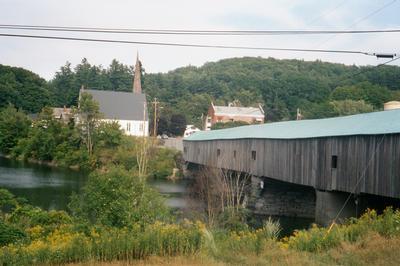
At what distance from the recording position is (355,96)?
211 feet

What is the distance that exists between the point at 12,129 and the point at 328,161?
47.8m

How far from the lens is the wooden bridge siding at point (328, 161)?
15903 mm

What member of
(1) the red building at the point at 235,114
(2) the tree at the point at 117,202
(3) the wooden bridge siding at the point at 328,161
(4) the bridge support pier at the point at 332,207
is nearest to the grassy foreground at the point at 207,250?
(2) the tree at the point at 117,202

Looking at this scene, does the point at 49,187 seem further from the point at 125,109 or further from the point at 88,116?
the point at 125,109

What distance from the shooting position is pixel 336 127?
20.7 meters

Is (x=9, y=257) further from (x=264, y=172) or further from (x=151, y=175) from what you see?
(x=151, y=175)

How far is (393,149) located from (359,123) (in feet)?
11.9

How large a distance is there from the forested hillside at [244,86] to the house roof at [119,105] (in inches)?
189

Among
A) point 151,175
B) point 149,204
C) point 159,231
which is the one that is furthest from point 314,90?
point 159,231

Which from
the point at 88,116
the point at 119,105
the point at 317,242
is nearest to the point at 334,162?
the point at 317,242

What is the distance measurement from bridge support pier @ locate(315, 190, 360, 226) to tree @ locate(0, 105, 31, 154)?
4613 centimetres

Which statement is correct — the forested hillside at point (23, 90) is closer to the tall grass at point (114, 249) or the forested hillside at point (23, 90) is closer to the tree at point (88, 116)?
the tree at point (88, 116)

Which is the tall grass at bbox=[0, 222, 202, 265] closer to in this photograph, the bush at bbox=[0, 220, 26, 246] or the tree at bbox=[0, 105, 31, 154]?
the bush at bbox=[0, 220, 26, 246]

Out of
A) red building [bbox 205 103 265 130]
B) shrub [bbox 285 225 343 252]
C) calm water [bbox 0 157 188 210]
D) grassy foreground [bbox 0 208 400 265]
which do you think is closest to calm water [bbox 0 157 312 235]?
calm water [bbox 0 157 188 210]
